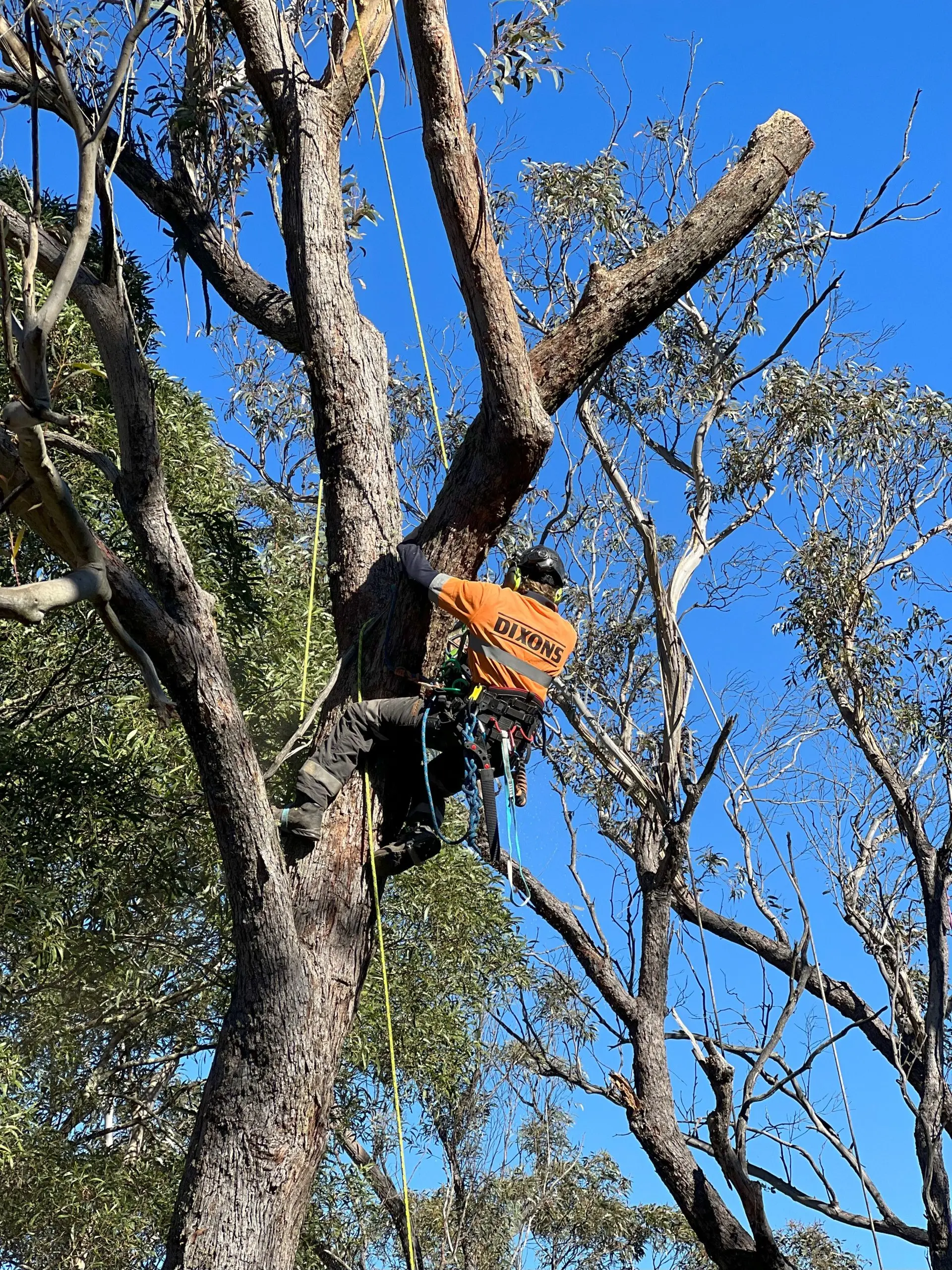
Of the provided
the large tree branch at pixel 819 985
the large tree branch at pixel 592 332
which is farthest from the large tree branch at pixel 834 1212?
the large tree branch at pixel 592 332

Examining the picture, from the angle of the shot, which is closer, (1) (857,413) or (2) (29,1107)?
(2) (29,1107)

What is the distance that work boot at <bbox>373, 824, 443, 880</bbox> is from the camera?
4.07 m

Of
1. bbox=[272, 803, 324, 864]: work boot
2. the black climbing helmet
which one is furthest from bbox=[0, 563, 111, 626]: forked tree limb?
the black climbing helmet

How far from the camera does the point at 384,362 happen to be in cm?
480

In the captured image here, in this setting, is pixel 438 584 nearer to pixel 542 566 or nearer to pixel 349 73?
pixel 542 566

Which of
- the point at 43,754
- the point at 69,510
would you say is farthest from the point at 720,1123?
the point at 69,510

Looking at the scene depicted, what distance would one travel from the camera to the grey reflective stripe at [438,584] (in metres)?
4.16

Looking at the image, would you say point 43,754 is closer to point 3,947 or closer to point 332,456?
point 3,947

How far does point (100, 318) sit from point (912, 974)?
10088mm

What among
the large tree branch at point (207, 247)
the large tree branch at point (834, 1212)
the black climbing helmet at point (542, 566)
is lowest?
the large tree branch at point (834, 1212)

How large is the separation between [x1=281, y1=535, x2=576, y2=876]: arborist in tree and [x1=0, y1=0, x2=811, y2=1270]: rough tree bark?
0.11 m

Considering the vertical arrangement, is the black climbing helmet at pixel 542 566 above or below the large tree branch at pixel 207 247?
below

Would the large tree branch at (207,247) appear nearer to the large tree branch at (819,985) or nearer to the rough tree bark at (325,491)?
the rough tree bark at (325,491)

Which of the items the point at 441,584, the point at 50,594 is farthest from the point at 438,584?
the point at 50,594
